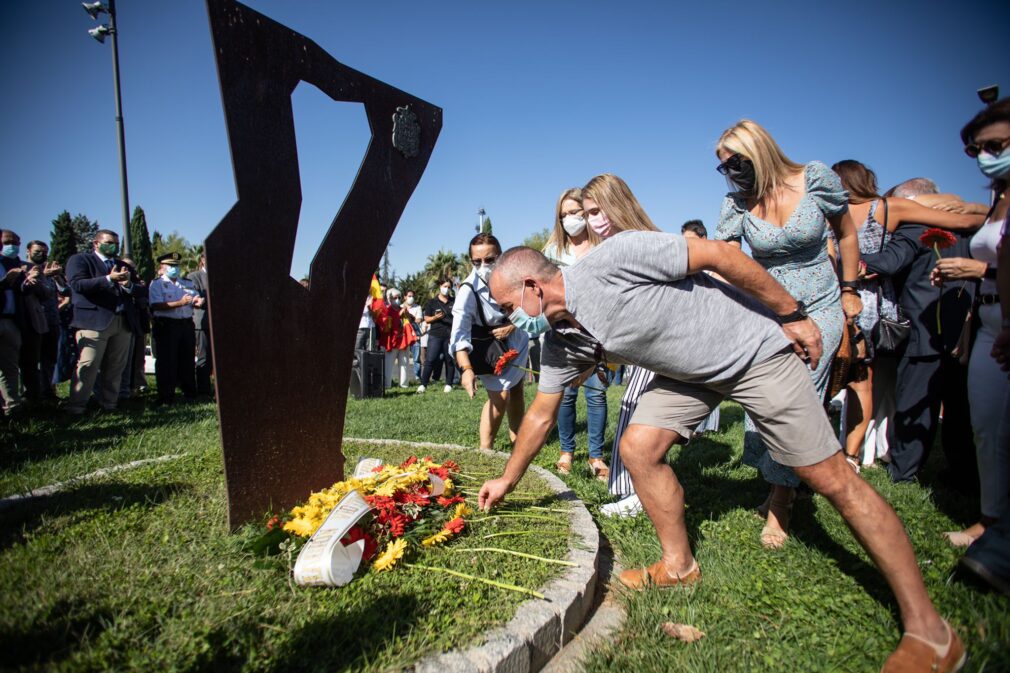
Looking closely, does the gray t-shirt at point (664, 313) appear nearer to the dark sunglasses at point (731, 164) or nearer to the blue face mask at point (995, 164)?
the dark sunglasses at point (731, 164)

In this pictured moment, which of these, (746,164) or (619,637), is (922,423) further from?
(619,637)

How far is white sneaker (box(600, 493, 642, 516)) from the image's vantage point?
3.43 m

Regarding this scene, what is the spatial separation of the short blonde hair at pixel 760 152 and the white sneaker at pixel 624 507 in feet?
6.46

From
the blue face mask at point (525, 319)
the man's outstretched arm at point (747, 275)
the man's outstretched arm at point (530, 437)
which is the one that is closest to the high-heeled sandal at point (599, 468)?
the blue face mask at point (525, 319)

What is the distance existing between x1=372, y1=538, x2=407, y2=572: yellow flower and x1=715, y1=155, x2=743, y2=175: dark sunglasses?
244cm

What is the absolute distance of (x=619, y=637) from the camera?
223 centimetres

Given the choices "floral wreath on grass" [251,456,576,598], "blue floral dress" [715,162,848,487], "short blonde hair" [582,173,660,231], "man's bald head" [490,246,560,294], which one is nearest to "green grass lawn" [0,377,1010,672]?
"floral wreath on grass" [251,456,576,598]

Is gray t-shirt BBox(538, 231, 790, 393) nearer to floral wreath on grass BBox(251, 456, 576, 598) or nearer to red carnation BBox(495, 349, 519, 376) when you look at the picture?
floral wreath on grass BBox(251, 456, 576, 598)

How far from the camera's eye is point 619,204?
327 centimetres

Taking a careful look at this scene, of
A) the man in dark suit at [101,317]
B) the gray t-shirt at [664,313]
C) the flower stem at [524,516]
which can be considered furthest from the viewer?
the man in dark suit at [101,317]

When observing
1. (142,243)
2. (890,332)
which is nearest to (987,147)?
(890,332)

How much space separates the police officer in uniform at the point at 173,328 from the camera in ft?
24.8

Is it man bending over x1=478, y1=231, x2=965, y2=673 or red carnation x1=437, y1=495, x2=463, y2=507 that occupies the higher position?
man bending over x1=478, y1=231, x2=965, y2=673

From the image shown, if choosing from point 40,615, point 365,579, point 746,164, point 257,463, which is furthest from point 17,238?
point 746,164
